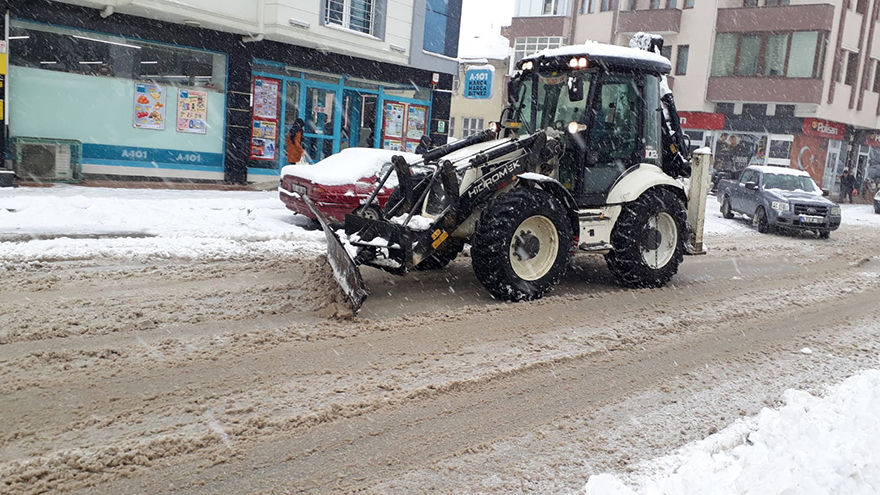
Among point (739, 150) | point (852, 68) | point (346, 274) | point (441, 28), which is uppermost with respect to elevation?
point (852, 68)

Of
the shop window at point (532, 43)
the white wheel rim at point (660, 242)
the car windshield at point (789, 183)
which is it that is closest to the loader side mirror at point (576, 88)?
the white wheel rim at point (660, 242)

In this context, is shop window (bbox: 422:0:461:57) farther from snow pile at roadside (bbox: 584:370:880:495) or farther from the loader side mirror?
snow pile at roadside (bbox: 584:370:880:495)

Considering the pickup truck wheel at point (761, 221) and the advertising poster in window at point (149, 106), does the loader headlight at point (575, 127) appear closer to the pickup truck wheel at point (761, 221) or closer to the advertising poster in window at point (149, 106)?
the pickup truck wheel at point (761, 221)

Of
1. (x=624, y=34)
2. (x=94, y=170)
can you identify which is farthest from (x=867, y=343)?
(x=624, y=34)

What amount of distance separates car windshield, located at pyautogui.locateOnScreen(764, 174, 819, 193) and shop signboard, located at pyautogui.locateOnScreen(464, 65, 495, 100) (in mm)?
8114

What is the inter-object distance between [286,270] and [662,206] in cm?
429

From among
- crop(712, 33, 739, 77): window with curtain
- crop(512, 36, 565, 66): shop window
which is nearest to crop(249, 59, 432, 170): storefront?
crop(712, 33, 739, 77): window with curtain

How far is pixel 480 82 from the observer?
69.8 ft

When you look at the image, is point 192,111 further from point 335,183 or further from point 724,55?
point 724,55

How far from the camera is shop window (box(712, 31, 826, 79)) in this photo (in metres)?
32.4

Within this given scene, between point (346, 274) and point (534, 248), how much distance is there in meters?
1.96

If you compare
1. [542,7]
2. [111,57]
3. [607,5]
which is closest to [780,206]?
[111,57]

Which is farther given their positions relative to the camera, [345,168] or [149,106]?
[149,106]

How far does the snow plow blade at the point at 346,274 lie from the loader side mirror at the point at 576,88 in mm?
2746
